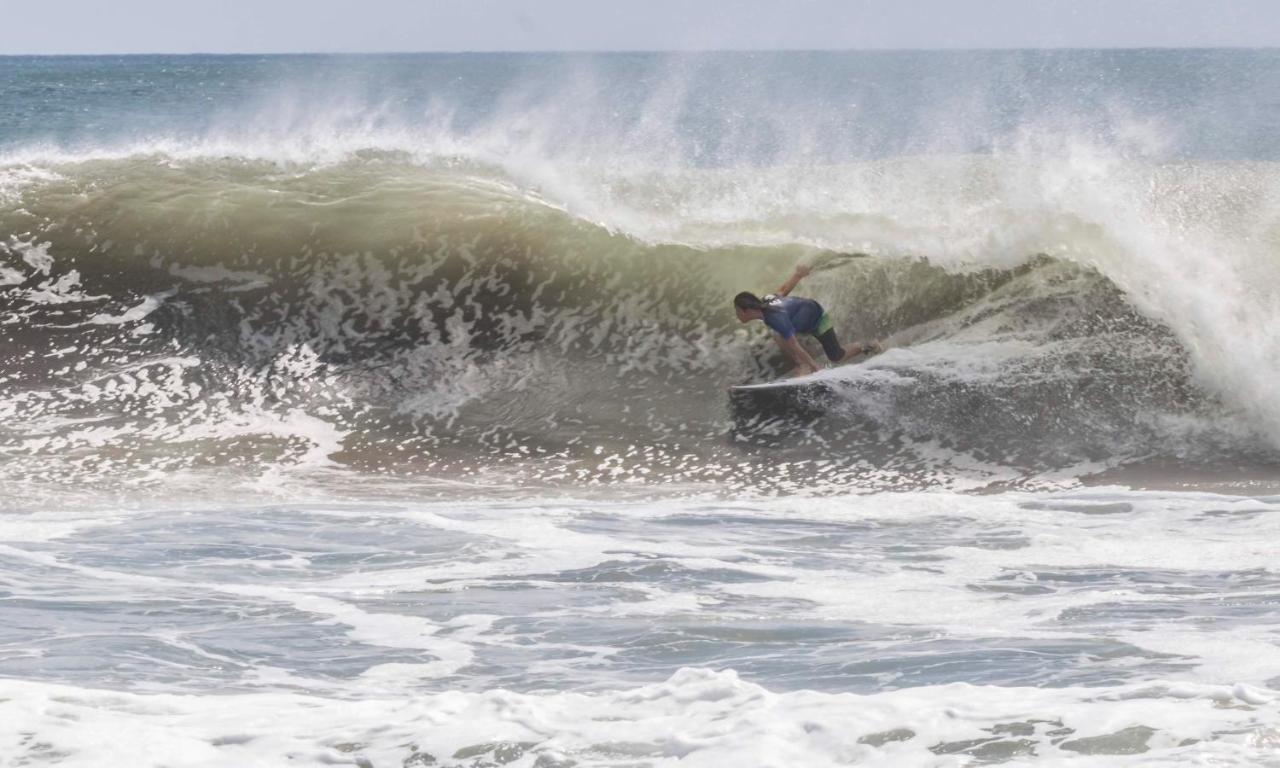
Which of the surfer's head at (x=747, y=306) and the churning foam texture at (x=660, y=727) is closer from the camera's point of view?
the churning foam texture at (x=660, y=727)

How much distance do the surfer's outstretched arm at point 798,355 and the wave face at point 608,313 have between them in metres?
0.24

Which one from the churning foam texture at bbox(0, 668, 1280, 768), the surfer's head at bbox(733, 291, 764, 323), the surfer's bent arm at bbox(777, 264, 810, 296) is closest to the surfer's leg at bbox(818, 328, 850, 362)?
the surfer's bent arm at bbox(777, 264, 810, 296)

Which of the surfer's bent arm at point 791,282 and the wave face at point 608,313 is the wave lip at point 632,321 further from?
the surfer's bent arm at point 791,282

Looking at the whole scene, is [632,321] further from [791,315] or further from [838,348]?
[838,348]

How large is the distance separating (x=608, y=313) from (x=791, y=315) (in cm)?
180

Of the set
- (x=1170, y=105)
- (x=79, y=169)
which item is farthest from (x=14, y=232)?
(x=1170, y=105)

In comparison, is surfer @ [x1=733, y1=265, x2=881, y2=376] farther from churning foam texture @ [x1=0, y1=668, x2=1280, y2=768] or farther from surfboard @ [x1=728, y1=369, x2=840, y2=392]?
churning foam texture @ [x1=0, y1=668, x2=1280, y2=768]

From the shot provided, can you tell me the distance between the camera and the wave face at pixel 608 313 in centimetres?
908

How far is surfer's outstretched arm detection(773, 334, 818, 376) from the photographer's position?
31.3 feet

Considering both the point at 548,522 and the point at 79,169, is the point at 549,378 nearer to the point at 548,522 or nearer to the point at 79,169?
the point at 548,522

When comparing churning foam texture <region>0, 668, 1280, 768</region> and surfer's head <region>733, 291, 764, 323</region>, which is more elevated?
surfer's head <region>733, 291, 764, 323</region>

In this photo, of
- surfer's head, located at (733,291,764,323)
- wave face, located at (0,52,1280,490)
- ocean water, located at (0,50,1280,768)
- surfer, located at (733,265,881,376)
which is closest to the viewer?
ocean water, located at (0,50,1280,768)

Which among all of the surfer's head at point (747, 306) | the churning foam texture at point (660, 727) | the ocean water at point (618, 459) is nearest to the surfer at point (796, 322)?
the surfer's head at point (747, 306)

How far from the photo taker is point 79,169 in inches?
519
